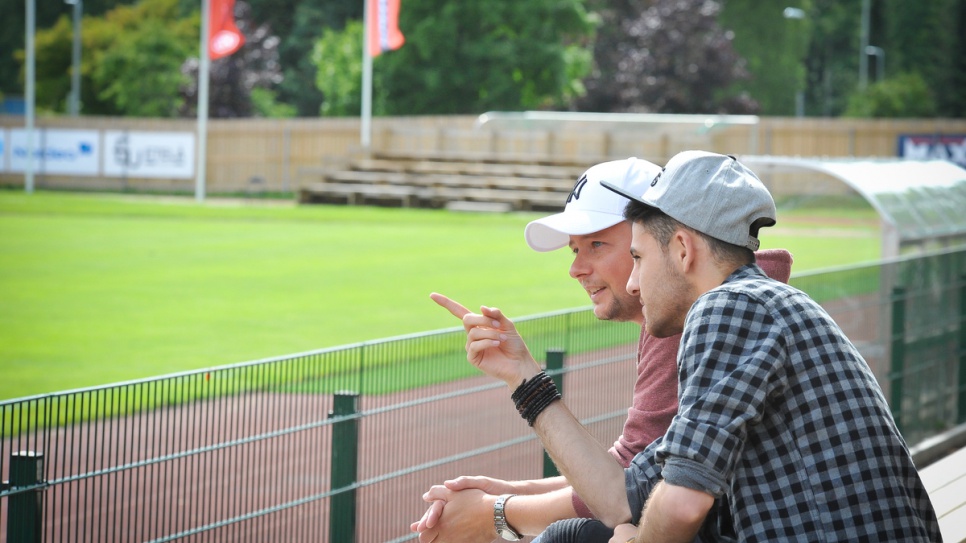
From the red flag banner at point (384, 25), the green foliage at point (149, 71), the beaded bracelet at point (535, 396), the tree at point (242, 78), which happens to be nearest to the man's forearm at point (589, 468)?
the beaded bracelet at point (535, 396)

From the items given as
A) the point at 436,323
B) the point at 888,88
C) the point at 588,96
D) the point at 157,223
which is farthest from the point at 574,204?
the point at 588,96

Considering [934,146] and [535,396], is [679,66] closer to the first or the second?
[934,146]

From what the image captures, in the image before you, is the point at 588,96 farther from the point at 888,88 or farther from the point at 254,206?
the point at 254,206

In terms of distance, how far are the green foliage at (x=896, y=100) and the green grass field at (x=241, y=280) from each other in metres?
29.6

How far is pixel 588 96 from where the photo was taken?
69125mm

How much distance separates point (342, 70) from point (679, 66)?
17383mm

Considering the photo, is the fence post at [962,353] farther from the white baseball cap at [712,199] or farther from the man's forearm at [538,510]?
the white baseball cap at [712,199]

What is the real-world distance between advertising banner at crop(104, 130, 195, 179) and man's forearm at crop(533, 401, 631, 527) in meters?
47.6

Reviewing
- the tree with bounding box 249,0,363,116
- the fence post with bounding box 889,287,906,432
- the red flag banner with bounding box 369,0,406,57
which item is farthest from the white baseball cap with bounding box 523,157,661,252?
the tree with bounding box 249,0,363,116

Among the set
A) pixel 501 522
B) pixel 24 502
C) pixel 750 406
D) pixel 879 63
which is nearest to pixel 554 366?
pixel 501 522

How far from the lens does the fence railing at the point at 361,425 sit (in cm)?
463

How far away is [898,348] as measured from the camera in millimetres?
8500

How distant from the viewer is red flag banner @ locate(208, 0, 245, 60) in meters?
39.1

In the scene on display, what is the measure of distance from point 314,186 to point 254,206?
2834 millimetres
